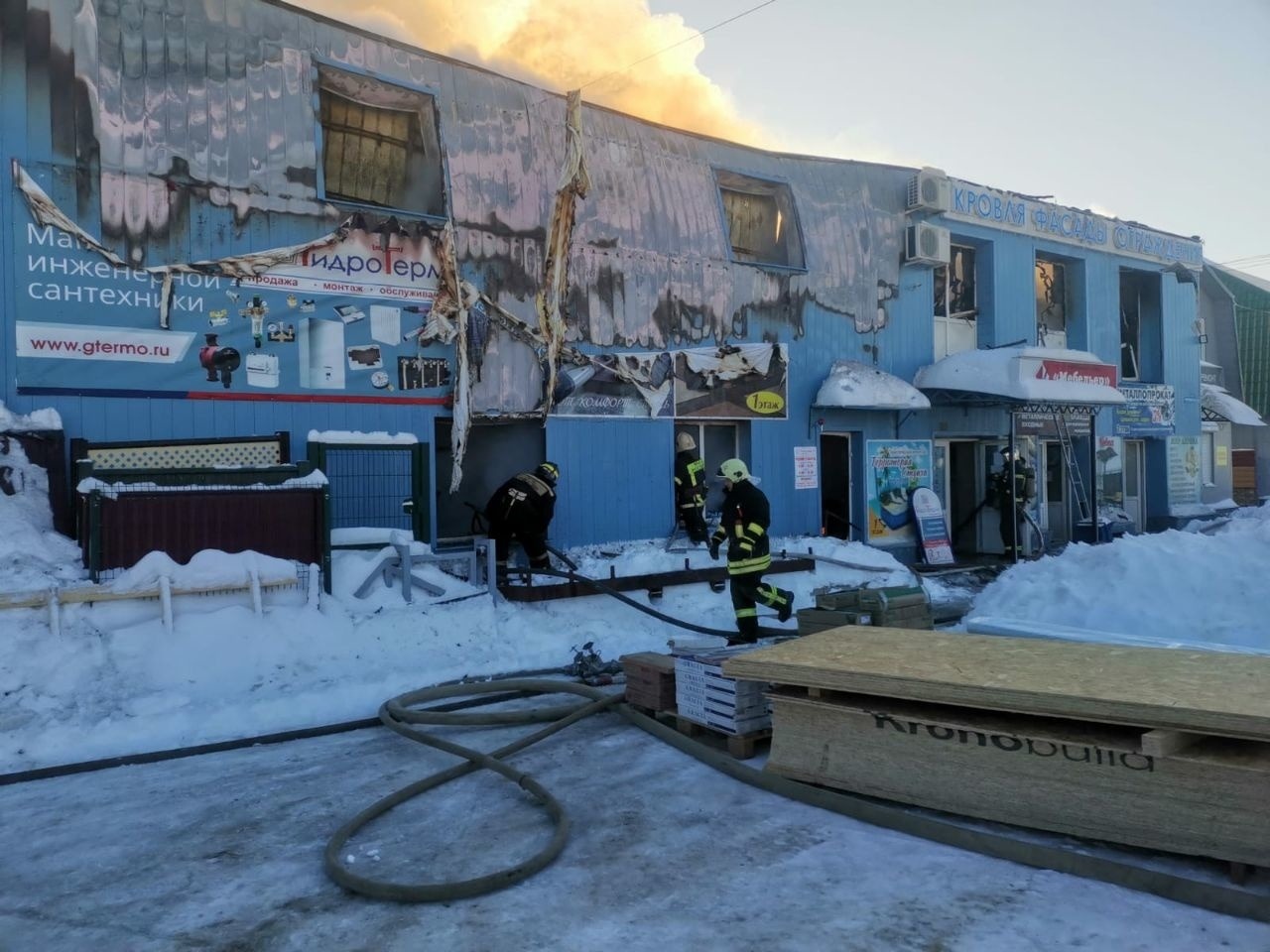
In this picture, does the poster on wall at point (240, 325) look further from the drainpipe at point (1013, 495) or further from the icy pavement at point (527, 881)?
the drainpipe at point (1013, 495)

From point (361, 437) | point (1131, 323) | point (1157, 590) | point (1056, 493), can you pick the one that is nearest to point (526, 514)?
point (361, 437)

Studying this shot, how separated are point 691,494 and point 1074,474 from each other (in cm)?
1030

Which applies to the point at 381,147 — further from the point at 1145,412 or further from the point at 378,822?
the point at 1145,412

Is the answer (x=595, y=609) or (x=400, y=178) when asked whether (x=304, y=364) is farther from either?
(x=595, y=609)

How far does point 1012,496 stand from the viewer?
16.2 metres

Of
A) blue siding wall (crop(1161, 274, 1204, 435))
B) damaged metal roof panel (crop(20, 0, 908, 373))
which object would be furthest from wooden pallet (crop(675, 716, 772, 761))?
blue siding wall (crop(1161, 274, 1204, 435))

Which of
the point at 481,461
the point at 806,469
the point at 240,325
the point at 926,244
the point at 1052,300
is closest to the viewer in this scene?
the point at 240,325

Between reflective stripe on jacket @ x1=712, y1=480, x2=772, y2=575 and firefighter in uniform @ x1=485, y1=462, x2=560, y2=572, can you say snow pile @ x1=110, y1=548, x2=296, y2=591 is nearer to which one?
firefighter in uniform @ x1=485, y1=462, x2=560, y2=572

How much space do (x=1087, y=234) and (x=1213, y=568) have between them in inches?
464

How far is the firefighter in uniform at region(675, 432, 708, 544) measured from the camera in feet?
42.2

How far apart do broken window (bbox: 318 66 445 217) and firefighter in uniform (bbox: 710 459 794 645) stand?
18.0ft

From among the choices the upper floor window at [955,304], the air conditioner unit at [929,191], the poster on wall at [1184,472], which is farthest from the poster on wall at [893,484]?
the poster on wall at [1184,472]

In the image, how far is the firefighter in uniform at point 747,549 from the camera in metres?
8.49

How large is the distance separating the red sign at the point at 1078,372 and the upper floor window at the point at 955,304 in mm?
2046
